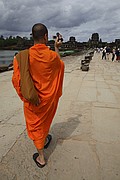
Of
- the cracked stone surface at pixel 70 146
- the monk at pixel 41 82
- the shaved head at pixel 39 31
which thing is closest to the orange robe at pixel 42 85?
the monk at pixel 41 82

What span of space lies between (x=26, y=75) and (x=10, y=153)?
1.14m

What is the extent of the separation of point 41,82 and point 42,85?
0.11ft

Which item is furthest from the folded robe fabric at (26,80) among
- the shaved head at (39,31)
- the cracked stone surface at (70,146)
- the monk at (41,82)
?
the cracked stone surface at (70,146)

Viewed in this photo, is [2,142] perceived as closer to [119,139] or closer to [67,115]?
[67,115]

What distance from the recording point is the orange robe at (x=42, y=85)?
2.00 metres

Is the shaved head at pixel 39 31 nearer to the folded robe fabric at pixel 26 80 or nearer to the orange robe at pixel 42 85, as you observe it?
the orange robe at pixel 42 85

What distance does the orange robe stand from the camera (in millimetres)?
2002

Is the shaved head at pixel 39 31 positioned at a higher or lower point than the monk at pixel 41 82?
higher

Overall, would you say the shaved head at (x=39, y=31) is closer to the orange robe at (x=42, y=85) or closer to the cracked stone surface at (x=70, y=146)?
the orange robe at (x=42, y=85)

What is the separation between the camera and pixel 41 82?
208 cm

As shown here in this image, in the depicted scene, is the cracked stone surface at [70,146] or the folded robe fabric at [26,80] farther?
the cracked stone surface at [70,146]

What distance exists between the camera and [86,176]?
2.12m

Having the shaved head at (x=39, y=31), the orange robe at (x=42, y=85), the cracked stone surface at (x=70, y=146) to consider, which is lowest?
the cracked stone surface at (x=70, y=146)

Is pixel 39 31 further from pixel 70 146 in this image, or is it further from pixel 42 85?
pixel 70 146
